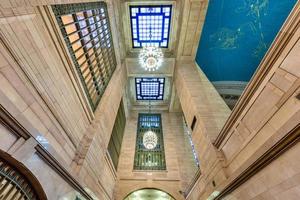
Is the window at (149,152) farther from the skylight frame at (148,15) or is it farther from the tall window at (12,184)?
the tall window at (12,184)

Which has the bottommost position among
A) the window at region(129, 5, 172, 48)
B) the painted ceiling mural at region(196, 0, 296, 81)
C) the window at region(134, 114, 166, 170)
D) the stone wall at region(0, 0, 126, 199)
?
the stone wall at region(0, 0, 126, 199)

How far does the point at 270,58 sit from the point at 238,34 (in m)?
8.04

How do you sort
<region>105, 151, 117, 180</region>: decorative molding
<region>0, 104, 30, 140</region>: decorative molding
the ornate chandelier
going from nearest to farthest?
1. <region>0, 104, 30, 140</region>: decorative molding
2. <region>105, 151, 117, 180</region>: decorative molding
3. the ornate chandelier

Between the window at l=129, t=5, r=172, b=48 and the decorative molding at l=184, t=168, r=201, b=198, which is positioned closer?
the decorative molding at l=184, t=168, r=201, b=198

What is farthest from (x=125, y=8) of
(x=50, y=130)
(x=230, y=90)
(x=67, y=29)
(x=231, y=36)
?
(x=230, y=90)

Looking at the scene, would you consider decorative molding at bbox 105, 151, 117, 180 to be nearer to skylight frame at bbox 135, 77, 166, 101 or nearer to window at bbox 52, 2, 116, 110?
window at bbox 52, 2, 116, 110

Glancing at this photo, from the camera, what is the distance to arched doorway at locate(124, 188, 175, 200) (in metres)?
10.2

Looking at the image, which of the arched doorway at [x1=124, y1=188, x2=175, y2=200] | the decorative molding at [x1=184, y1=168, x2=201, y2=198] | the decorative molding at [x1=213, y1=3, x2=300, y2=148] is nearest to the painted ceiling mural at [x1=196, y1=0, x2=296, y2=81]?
the decorative molding at [x1=213, y1=3, x2=300, y2=148]

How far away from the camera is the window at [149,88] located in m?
13.2

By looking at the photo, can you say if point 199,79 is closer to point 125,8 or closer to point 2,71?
point 125,8

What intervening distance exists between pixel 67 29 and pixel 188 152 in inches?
402

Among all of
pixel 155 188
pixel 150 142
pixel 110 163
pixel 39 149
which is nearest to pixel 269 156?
pixel 39 149

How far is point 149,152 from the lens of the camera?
1173cm

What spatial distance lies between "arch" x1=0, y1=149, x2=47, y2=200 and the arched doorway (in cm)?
811
